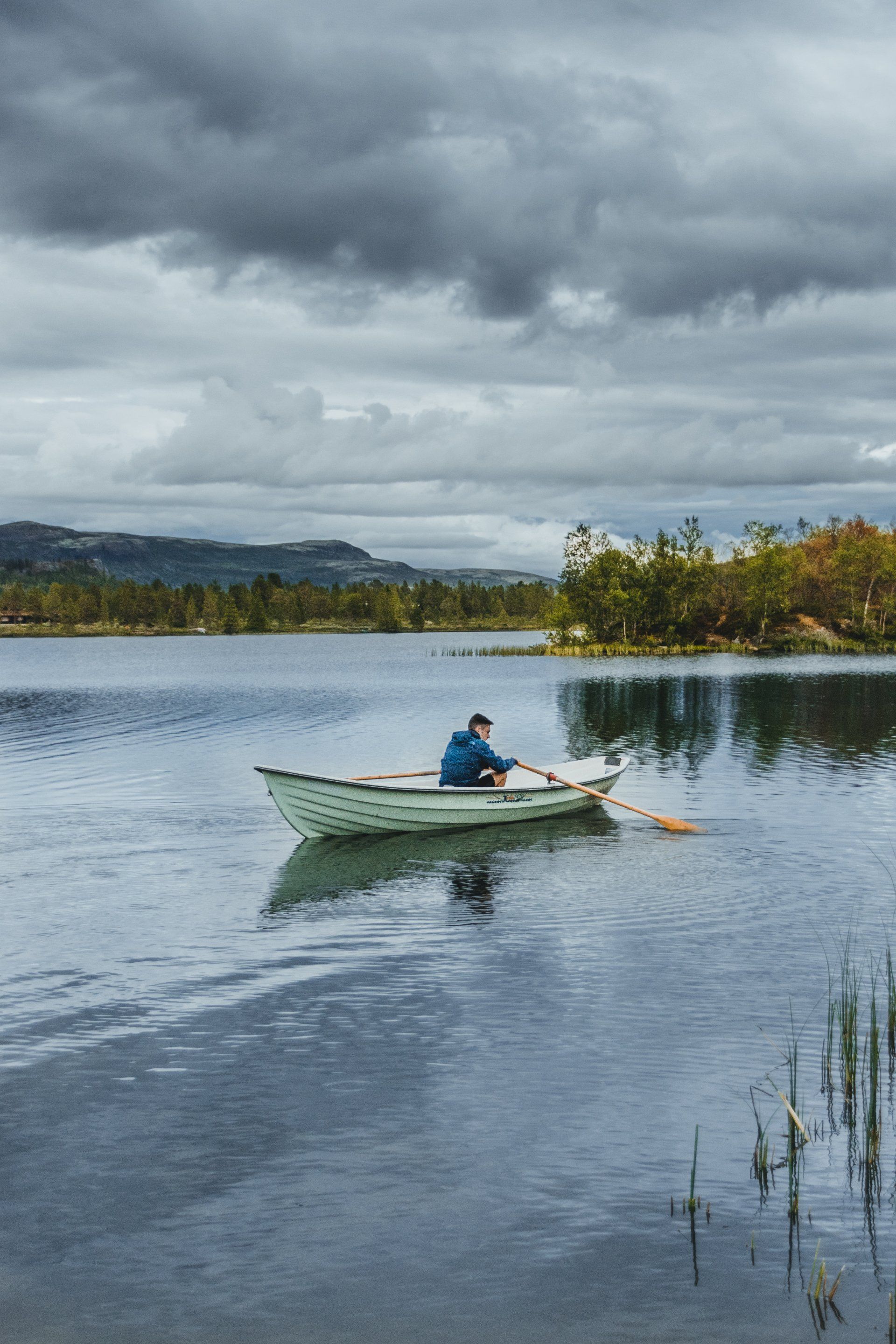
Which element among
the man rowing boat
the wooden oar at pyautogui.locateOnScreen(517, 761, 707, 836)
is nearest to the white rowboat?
the wooden oar at pyautogui.locateOnScreen(517, 761, 707, 836)

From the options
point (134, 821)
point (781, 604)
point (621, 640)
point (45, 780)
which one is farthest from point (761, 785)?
point (781, 604)

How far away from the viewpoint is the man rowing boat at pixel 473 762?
23.0 metres

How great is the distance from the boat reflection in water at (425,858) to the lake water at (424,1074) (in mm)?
112

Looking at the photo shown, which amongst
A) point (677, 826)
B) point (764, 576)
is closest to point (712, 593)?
point (764, 576)

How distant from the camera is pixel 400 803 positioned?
73.2 ft

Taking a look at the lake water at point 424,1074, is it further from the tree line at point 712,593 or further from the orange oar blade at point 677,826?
the tree line at point 712,593

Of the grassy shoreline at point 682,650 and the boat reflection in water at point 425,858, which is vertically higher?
the grassy shoreline at point 682,650

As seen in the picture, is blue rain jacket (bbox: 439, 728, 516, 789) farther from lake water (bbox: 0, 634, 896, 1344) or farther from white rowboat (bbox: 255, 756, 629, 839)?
lake water (bbox: 0, 634, 896, 1344)

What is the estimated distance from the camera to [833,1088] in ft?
32.8

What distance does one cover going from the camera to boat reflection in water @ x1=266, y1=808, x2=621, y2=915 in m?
18.6

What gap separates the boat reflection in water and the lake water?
4.4 inches

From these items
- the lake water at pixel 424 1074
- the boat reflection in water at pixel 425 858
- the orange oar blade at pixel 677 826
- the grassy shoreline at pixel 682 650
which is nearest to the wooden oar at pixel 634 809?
the orange oar blade at pixel 677 826

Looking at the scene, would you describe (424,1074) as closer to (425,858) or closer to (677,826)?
(425,858)

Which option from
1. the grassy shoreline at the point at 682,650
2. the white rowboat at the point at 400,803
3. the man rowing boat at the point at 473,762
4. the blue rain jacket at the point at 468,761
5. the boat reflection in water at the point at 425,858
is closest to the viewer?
the boat reflection in water at the point at 425,858
